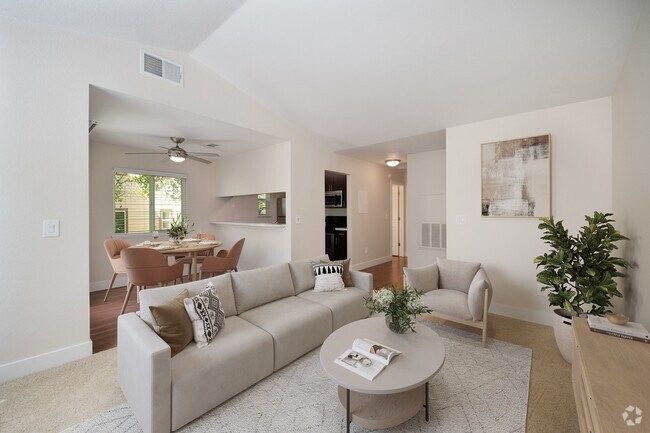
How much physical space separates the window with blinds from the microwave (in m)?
3.40

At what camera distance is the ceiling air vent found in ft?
9.58

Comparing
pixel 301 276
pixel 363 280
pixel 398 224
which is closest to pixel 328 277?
pixel 301 276

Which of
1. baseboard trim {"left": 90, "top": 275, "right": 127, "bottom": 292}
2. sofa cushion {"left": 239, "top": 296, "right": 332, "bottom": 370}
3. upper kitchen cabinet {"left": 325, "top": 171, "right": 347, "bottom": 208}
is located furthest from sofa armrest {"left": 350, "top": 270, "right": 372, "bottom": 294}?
baseboard trim {"left": 90, "top": 275, "right": 127, "bottom": 292}

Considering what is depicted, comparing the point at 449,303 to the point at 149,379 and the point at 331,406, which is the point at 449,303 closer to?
the point at 331,406

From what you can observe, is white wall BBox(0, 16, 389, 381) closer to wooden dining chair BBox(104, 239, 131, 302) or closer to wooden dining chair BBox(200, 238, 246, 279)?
wooden dining chair BBox(104, 239, 131, 302)

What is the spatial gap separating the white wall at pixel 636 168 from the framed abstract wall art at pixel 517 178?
644mm

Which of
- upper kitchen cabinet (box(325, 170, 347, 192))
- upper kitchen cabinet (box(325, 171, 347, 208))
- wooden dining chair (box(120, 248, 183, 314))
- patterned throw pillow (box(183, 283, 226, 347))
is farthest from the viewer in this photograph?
upper kitchen cabinet (box(325, 170, 347, 192))

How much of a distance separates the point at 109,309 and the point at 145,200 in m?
2.36

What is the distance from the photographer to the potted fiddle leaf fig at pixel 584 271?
2.22 meters

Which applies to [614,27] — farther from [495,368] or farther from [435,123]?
[495,368]

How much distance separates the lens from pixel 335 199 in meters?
6.98

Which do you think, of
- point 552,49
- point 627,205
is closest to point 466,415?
point 627,205

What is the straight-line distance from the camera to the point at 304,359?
2.49 metres

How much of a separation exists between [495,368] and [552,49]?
2.83 metres
